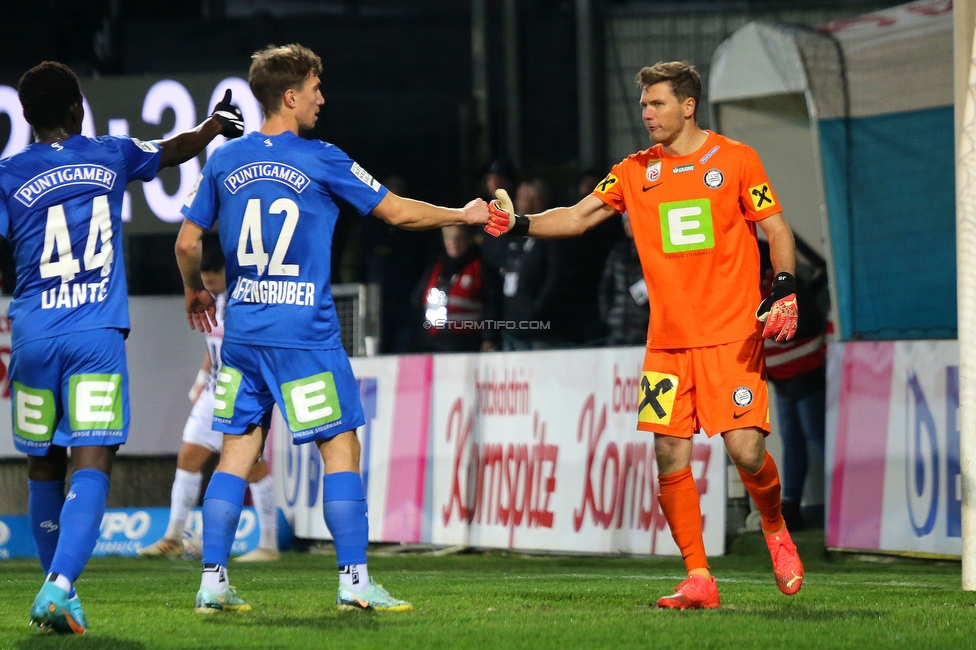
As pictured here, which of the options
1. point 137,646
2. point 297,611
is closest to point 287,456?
point 297,611

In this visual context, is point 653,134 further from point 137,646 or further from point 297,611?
point 137,646

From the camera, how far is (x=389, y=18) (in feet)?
63.9

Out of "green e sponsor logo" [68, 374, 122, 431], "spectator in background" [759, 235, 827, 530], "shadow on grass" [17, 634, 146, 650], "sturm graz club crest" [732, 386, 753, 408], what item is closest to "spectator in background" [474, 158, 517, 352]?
"spectator in background" [759, 235, 827, 530]

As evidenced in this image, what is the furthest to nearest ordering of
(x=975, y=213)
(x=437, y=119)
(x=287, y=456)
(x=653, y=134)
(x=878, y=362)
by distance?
1. (x=437, y=119)
2. (x=287, y=456)
3. (x=878, y=362)
4. (x=975, y=213)
5. (x=653, y=134)

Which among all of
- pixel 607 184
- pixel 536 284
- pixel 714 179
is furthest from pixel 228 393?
pixel 536 284

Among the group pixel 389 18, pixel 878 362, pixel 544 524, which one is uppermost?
pixel 389 18

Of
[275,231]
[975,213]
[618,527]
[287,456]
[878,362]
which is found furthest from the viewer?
[287,456]

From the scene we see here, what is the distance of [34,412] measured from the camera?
6125 mm

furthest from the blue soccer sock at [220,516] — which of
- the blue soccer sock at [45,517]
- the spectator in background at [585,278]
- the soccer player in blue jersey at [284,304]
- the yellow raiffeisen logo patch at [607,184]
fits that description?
the spectator in background at [585,278]

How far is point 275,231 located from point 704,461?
4878mm

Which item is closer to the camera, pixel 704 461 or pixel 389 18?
pixel 704 461

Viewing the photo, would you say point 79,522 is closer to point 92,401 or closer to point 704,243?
point 92,401

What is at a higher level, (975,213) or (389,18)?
(389,18)

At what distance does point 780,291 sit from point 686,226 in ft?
1.56
